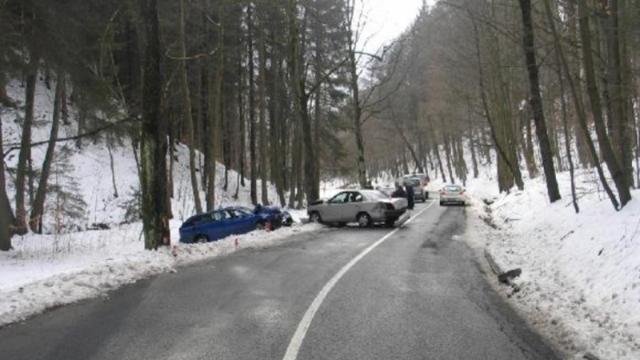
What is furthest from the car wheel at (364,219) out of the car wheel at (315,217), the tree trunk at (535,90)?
the tree trunk at (535,90)

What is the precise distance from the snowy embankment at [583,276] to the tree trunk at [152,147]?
7928 mm

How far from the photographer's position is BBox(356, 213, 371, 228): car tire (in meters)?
25.5

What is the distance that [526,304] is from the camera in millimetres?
9594

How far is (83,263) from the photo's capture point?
18516 millimetres

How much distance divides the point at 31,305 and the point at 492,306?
6664 millimetres

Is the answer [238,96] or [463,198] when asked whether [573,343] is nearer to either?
[463,198]

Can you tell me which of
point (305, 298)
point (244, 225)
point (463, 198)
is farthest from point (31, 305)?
point (463, 198)

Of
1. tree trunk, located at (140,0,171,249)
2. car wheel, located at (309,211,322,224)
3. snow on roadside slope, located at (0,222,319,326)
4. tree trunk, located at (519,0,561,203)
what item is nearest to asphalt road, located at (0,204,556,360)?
snow on roadside slope, located at (0,222,319,326)

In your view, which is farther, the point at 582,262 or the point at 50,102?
the point at 50,102

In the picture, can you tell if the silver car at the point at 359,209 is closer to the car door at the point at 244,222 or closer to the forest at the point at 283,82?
the car door at the point at 244,222

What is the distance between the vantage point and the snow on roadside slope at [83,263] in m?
9.91

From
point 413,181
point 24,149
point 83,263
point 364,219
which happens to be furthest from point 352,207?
point 413,181

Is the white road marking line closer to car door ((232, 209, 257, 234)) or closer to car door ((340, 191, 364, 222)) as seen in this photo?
car door ((340, 191, 364, 222))

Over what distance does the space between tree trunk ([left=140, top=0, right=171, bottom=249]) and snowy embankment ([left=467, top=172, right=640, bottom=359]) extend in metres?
7.93
